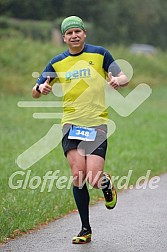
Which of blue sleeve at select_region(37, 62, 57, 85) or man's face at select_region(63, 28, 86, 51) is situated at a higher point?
man's face at select_region(63, 28, 86, 51)

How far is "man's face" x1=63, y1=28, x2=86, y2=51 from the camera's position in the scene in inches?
274

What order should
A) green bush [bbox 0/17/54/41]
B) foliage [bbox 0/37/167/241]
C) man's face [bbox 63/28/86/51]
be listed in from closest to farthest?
1. man's face [bbox 63/28/86/51]
2. foliage [bbox 0/37/167/241]
3. green bush [bbox 0/17/54/41]

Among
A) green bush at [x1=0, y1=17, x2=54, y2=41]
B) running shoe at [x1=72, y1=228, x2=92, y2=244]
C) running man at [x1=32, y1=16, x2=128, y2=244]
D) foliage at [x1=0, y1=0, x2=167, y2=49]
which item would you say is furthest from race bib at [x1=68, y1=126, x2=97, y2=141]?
green bush at [x1=0, y1=17, x2=54, y2=41]

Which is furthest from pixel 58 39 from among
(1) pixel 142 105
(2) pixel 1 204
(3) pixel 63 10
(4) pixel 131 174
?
(2) pixel 1 204

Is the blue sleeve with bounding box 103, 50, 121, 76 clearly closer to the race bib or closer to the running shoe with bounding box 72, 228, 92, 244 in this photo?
the race bib

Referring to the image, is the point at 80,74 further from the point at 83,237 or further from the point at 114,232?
the point at 114,232

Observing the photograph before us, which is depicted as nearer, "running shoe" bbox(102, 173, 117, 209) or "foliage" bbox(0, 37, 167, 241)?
"running shoe" bbox(102, 173, 117, 209)

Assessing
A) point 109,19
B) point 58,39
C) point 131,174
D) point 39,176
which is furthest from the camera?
point 109,19

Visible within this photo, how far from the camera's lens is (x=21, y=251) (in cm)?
671

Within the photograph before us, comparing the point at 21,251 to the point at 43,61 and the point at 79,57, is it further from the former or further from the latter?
the point at 43,61

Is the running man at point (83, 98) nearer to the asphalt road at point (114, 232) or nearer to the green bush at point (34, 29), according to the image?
the asphalt road at point (114, 232)

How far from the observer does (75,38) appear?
274 inches

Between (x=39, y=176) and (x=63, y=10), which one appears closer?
(x=39, y=176)

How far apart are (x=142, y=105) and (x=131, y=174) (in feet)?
52.0
